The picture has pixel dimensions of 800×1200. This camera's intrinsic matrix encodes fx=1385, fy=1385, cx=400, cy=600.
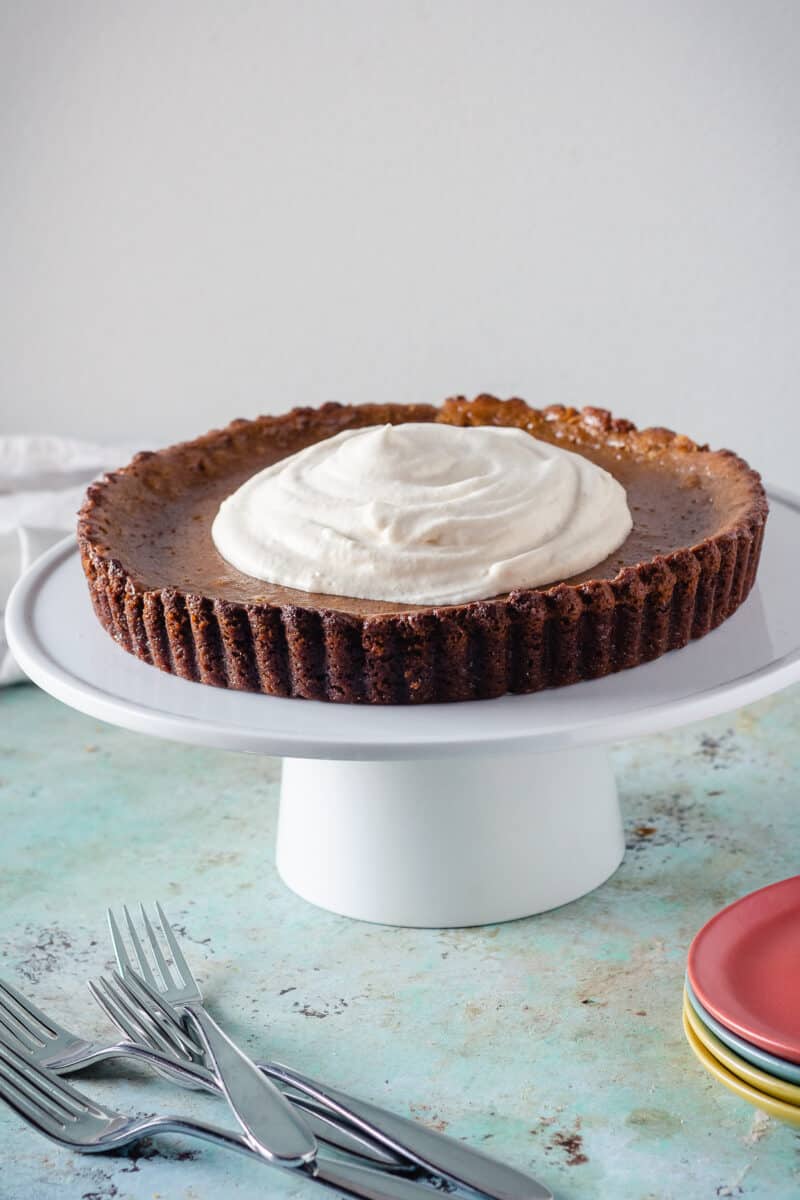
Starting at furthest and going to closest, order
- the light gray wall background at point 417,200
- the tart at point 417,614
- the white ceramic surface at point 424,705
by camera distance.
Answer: the light gray wall background at point 417,200
the tart at point 417,614
the white ceramic surface at point 424,705

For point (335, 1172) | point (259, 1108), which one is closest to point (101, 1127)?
point (259, 1108)

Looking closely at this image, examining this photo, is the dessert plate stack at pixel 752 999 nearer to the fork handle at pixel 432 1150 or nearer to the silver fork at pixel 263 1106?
the fork handle at pixel 432 1150

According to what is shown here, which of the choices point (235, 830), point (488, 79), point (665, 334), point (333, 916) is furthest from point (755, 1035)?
point (488, 79)

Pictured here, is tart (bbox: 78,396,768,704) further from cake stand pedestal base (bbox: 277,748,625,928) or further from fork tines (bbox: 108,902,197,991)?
fork tines (bbox: 108,902,197,991)

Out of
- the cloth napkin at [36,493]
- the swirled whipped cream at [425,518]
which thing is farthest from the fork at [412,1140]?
the cloth napkin at [36,493]

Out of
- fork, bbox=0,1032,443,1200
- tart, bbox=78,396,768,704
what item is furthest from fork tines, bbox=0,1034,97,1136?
tart, bbox=78,396,768,704

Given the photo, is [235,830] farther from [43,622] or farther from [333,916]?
[43,622]
